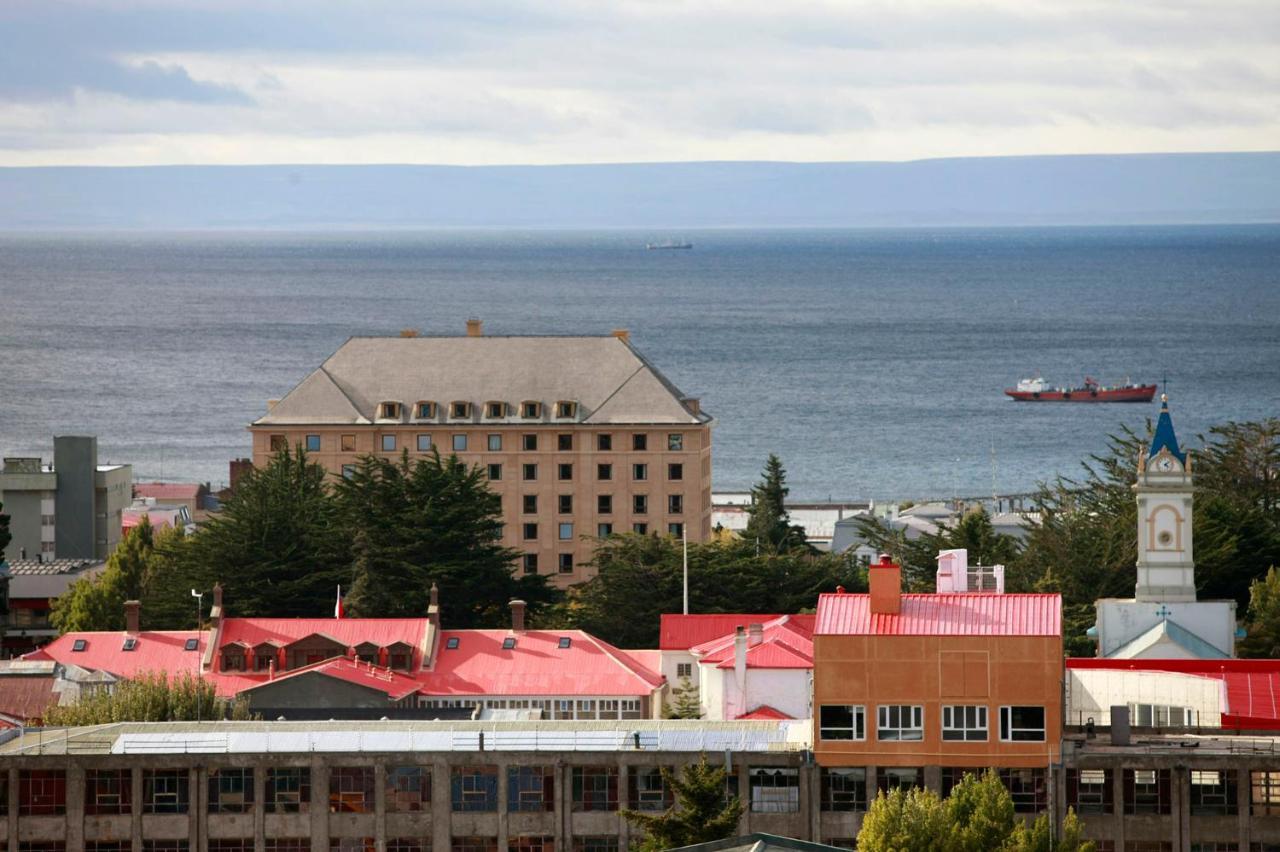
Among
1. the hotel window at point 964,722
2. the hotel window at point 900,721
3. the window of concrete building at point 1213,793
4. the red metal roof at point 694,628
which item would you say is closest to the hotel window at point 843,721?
the hotel window at point 900,721

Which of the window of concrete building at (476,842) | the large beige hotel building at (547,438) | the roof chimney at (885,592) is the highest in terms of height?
the large beige hotel building at (547,438)

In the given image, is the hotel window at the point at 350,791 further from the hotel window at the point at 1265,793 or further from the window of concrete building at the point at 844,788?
the hotel window at the point at 1265,793

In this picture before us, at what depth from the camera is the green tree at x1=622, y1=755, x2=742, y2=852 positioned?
54.3 m

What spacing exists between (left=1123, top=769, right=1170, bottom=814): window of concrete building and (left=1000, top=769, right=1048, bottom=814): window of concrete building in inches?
64.9

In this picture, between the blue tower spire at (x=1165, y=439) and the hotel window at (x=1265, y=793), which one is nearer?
the hotel window at (x=1265, y=793)

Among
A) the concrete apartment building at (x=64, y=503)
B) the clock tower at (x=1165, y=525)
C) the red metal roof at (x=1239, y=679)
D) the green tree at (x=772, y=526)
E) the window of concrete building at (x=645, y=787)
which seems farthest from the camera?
the concrete apartment building at (x=64, y=503)

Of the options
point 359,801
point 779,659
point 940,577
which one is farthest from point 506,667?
point 359,801

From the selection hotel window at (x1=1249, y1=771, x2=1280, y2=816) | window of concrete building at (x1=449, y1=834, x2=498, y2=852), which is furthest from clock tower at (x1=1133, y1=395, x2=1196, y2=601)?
window of concrete building at (x1=449, y1=834, x2=498, y2=852)

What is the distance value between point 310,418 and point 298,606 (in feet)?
132

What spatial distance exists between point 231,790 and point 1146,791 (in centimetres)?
1859

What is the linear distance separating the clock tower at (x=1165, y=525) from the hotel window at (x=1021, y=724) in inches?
941

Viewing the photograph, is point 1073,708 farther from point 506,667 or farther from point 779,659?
point 506,667

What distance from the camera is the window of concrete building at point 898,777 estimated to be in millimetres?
61062

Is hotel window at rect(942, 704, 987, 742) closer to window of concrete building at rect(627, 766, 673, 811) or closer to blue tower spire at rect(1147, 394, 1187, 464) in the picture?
window of concrete building at rect(627, 766, 673, 811)
